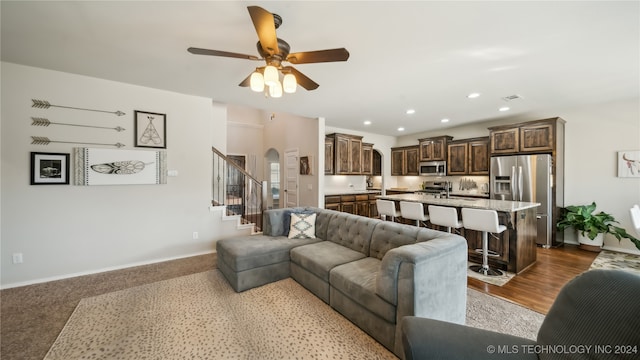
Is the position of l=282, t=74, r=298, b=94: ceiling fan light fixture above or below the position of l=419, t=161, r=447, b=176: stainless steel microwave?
above

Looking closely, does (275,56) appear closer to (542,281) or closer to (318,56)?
(318,56)

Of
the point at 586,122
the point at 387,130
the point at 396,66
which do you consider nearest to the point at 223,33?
the point at 396,66

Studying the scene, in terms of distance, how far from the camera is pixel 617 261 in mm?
3838

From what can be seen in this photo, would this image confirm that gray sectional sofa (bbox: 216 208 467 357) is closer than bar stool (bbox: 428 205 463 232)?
Yes

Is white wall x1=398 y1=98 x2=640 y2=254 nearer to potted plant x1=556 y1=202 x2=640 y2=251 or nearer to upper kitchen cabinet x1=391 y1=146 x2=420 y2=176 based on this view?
potted plant x1=556 y1=202 x2=640 y2=251

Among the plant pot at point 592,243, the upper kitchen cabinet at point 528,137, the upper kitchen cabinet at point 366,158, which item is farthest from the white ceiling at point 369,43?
the upper kitchen cabinet at point 366,158

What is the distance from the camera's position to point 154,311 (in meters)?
2.40

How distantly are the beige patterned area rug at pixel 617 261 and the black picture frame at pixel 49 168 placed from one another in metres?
7.52

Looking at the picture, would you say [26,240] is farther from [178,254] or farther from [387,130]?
[387,130]

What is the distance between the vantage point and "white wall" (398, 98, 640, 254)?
4.25 meters

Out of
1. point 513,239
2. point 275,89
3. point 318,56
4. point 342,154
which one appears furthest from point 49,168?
point 513,239

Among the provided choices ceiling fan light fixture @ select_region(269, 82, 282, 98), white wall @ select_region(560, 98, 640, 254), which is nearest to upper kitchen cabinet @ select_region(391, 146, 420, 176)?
white wall @ select_region(560, 98, 640, 254)

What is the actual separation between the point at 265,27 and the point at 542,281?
4.24 metres

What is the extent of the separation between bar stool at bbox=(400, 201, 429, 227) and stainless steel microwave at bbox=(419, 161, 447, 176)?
3178mm
